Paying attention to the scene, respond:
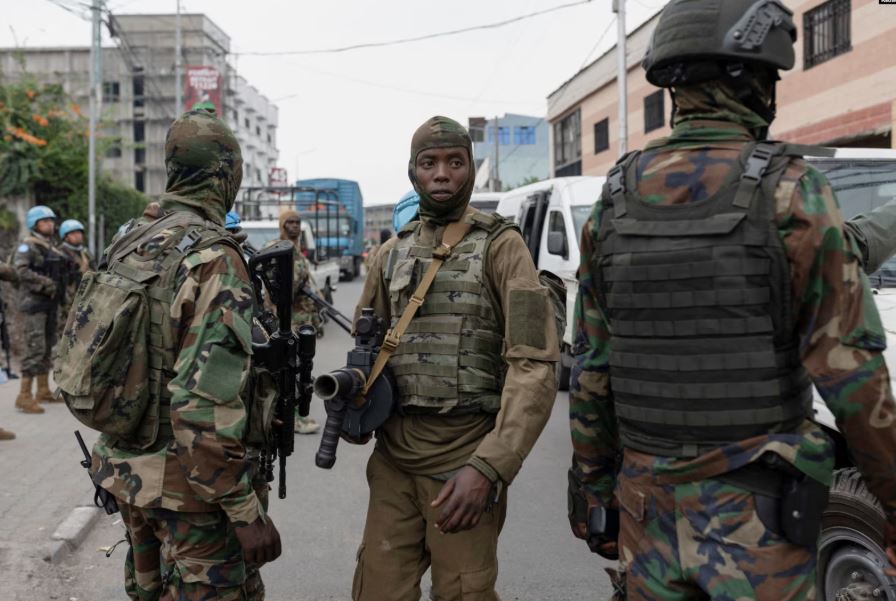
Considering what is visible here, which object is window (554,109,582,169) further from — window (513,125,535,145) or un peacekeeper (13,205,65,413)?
window (513,125,535,145)

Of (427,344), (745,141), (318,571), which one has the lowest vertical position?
(318,571)

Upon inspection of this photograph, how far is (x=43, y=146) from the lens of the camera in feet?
47.9

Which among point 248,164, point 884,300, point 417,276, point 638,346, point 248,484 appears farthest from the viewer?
point 248,164

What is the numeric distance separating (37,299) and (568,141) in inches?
1069

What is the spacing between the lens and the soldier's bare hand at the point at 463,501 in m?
2.36

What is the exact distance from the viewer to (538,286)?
8.57 ft

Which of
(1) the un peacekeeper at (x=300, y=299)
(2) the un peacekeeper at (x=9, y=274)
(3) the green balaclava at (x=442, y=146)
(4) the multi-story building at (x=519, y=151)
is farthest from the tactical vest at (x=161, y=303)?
(4) the multi-story building at (x=519, y=151)

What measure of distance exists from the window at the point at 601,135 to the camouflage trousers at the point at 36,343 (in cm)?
2250

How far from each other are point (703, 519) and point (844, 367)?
0.45 m

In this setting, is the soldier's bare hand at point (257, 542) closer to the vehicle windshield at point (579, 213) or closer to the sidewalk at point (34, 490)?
the sidewalk at point (34, 490)

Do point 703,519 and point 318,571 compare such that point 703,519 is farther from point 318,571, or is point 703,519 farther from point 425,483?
point 318,571

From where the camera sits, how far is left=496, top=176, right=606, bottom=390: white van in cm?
846

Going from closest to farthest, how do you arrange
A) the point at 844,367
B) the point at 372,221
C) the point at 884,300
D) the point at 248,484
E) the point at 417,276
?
the point at 844,367 → the point at 248,484 → the point at 417,276 → the point at 884,300 → the point at 372,221

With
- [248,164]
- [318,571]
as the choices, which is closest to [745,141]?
[318,571]
